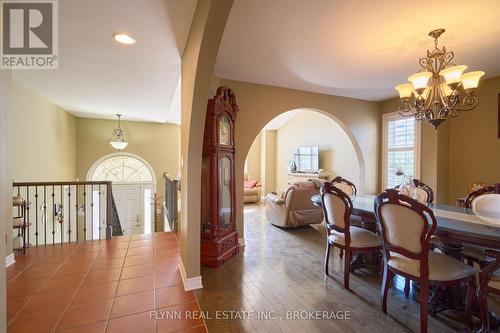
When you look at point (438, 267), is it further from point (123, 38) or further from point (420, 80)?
point (123, 38)

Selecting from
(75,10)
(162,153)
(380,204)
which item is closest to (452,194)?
(380,204)

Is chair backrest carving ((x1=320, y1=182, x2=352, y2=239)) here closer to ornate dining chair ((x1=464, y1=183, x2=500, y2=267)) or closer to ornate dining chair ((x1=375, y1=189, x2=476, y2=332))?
ornate dining chair ((x1=375, y1=189, x2=476, y2=332))

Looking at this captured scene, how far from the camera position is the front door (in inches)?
302

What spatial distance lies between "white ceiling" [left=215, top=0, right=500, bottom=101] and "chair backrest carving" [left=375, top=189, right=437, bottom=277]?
1.71 m

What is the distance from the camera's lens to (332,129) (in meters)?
6.68

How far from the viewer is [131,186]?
7.75 meters

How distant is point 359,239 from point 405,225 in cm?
79

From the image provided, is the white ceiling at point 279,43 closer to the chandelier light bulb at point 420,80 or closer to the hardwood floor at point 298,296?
the chandelier light bulb at point 420,80

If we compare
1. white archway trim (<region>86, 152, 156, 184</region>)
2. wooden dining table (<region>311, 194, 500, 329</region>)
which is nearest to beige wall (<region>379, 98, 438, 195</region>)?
wooden dining table (<region>311, 194, 500, 329</region>)

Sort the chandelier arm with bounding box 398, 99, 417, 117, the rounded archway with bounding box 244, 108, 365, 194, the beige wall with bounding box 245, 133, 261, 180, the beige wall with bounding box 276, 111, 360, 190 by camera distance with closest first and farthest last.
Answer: the chandelier arm with bounding box 398, 99, 417, 117 < the rounded archway with bounding box 244, 108, 365, 194 < the beige wall with bounding box 276, 111, 360, 190 < the beige wall with bounding box 245, 133, 261, 180

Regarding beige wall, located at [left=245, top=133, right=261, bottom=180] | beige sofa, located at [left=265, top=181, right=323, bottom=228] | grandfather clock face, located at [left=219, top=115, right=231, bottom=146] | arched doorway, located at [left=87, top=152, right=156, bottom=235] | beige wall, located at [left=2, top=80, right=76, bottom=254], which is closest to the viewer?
grandfather clock face, located at [left=219, top=115, right=231, bottom=146]

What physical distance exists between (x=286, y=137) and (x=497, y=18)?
6.73 metres

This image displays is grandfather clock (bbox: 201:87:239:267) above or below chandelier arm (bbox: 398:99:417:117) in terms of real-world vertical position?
below

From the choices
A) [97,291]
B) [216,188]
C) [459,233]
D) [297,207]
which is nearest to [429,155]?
[297,207]
